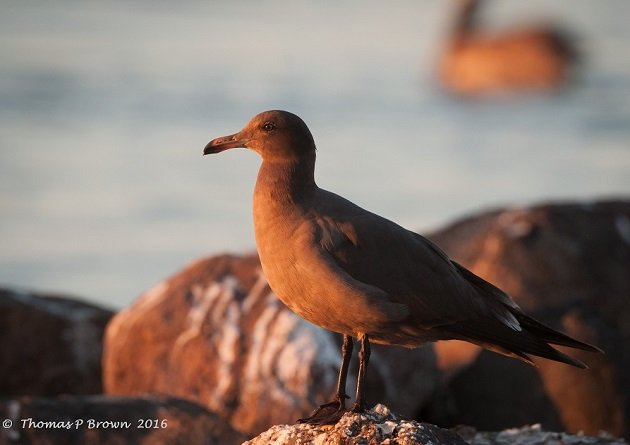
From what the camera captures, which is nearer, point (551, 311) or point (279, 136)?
point (279, 136)

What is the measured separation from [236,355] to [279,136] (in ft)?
7.60

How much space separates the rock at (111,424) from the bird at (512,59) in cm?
2310

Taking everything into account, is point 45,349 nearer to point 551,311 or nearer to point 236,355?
point 236,355

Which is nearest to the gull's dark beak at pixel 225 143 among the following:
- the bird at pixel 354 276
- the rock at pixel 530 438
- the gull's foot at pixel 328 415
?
the bird at pixel 354 276

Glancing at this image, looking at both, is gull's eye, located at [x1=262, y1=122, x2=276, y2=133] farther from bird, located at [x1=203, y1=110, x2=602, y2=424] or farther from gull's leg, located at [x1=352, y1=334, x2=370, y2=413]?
gull's leg, located at [x1=352, y1=334, x2=370, y2=413]

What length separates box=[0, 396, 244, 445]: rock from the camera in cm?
709

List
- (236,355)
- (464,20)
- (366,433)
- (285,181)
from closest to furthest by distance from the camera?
(366,433), (285,181), (236,355), (464,20)

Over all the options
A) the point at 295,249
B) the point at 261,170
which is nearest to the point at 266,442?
the point at 295,249

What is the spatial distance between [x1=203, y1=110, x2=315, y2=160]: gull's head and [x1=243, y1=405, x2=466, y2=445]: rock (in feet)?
4.46

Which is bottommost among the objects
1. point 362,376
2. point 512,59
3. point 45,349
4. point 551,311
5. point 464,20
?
point 45,349

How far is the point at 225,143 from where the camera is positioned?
670 cm

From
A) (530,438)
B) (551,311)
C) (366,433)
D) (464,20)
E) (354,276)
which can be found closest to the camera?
(366,433)

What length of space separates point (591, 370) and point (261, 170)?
136 inches

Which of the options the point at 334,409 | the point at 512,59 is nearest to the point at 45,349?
the point at 334,409
